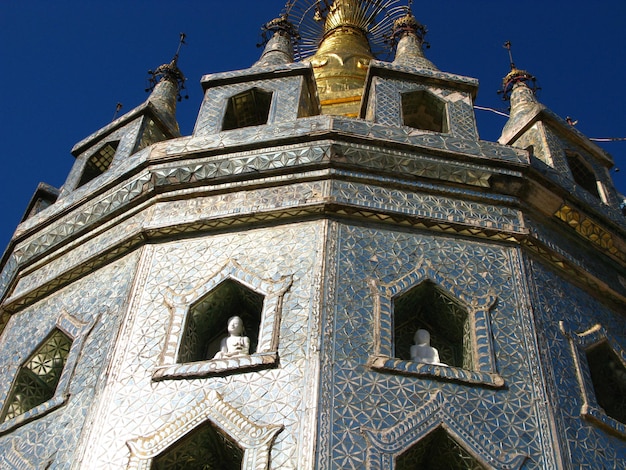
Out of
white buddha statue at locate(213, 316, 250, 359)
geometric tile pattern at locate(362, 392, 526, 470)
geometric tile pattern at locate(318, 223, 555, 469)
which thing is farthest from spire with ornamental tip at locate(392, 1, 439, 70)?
geometric tile pattern at locate(362, 392, 526, 470)

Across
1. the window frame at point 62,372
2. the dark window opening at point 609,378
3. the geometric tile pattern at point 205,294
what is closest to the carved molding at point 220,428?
the geometric tile pattern at point 205,294

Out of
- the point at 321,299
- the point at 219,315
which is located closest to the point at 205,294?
the point at 219,315

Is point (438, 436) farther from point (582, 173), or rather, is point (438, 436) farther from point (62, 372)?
point (582, 173)

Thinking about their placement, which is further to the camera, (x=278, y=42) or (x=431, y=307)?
(x=278, y=42)

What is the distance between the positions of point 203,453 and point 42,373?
2.11 meters

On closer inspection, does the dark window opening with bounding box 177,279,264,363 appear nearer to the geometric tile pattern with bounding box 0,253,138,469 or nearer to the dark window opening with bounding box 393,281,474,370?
the geometric tile pattern with bounding box 0,253,138,469

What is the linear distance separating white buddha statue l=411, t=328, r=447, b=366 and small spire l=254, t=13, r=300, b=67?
4430mm

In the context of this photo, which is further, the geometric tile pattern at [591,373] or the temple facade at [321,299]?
the geometric tile pattern at [591,373]

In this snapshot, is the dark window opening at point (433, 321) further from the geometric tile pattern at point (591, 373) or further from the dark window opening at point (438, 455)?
the dark window opening at point (438, 455)

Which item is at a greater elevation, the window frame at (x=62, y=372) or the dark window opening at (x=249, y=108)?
the dark window opening at (x=249, y=108)

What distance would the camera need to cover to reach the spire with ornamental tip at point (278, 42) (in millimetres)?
10570

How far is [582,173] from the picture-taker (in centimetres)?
948

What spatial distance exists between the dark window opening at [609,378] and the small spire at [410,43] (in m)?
3.88

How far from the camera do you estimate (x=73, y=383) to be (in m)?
6.68
